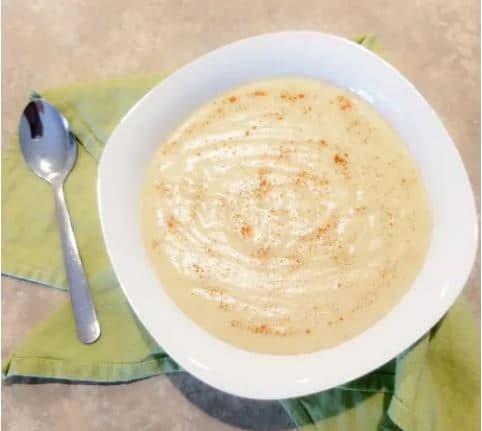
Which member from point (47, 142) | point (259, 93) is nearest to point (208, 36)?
point (259, 93)

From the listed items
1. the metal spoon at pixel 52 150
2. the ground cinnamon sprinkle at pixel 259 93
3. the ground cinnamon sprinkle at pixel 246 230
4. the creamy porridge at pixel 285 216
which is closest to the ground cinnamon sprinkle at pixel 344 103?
the creamy porridge at pixel 285 216

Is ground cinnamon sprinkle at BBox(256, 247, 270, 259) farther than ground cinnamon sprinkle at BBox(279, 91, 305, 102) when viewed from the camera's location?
No

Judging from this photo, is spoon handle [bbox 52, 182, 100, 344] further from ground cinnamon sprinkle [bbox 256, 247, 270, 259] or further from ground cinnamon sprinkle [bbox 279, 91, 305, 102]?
ground cinnamon sprinkle [bbox 279, 91, 305, 102]

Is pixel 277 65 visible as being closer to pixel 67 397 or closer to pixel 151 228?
pixel 151 228

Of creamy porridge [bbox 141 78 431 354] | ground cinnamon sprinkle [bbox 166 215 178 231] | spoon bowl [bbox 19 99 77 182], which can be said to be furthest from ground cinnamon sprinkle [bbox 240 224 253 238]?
spoon bowl [bbox 19 99 77 182]

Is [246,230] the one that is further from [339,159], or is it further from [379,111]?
[379,111]

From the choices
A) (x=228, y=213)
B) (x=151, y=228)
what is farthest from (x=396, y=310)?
(x=151, y=228)
